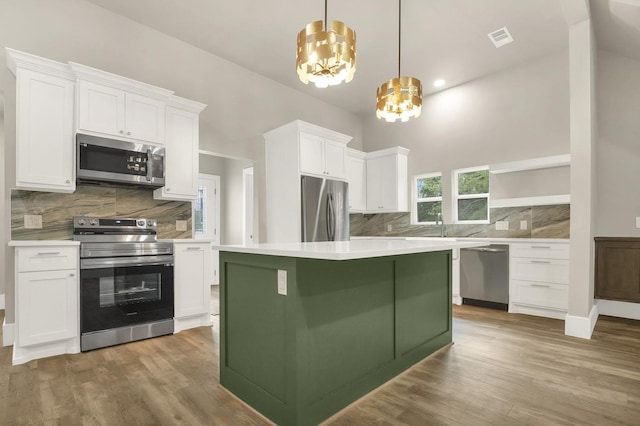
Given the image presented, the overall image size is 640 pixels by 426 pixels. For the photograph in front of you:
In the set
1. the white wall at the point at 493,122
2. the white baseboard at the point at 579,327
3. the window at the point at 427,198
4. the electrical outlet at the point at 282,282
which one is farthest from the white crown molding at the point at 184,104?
the white baseboard at the point at 579,327

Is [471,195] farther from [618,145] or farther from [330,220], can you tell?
[330,220]

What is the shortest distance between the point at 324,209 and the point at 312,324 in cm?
295

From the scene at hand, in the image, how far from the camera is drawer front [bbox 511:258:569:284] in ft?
12.3

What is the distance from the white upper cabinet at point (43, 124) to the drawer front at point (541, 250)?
483 centimetres

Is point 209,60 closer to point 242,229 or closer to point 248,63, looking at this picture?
point 248,63

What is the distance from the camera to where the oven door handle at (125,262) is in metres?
2.85

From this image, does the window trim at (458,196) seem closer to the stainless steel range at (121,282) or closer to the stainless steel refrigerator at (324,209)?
the stainless steel refrigerator at (324,209)

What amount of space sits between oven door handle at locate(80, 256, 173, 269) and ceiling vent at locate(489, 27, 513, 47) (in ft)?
14.4

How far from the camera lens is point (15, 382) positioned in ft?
7.29

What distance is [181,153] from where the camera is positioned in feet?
11.8

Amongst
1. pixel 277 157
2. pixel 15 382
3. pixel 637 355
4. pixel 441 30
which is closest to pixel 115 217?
pixel 15 382

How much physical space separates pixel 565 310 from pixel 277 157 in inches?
156

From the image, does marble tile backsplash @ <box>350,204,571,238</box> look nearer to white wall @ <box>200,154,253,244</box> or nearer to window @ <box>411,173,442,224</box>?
window @ <box>411,173,442,224</box>

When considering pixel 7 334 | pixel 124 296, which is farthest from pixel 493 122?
pixel 7 334
